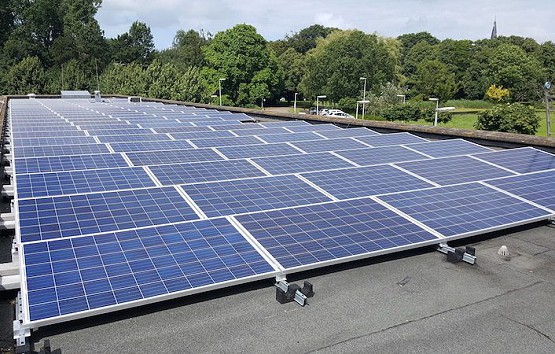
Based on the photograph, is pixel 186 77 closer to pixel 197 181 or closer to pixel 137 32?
pixel 137 32

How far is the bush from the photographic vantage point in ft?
171

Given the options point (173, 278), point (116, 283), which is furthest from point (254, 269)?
point (116, 283)

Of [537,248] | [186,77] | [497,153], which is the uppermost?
[186,77]

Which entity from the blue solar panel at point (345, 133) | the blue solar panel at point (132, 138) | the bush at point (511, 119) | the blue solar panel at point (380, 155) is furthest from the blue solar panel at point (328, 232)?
the bush at point (511, 119)

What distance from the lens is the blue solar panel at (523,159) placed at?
16391 mm

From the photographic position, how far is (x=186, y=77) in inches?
3098

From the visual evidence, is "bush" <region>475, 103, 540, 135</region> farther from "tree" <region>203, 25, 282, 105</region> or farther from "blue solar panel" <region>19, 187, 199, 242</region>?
"blue solar panel" <region>19, 187, 199, 242</region>

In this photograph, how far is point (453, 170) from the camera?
15562 millimetres

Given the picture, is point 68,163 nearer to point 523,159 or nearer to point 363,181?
point 363,181

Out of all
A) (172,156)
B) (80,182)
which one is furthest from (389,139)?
(80,182)

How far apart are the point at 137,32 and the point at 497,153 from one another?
123398 mm

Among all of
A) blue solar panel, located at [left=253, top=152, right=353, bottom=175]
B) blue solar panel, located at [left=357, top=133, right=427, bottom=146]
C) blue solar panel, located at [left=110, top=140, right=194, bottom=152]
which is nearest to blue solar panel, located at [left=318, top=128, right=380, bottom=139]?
blue solar panel, located at [left=357, top=133, right=427, bottom=146]

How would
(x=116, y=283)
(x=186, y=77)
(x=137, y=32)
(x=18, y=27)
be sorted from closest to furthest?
(x=116, y=283), (x=186, y=77), (x=18, y=27), (x=137, y=32)

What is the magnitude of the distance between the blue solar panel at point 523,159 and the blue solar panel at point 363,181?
14.6 feet
